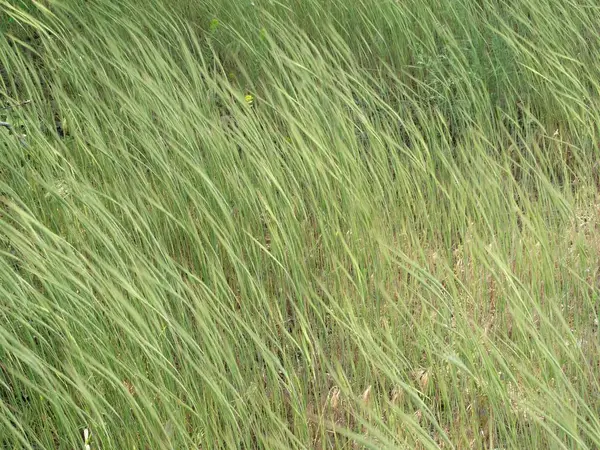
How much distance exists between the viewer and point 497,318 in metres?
2.60

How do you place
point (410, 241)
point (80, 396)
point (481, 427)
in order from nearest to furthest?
point (80, 396) < point (481, 427) < point (410, 241)

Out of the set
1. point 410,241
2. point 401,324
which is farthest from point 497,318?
point 410,241

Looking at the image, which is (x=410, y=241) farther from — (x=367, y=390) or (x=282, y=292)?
(x=367, y=390)

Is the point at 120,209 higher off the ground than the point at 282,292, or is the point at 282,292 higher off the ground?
the point at 120,209

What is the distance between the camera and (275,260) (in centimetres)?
251

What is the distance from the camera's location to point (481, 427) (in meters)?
2.46

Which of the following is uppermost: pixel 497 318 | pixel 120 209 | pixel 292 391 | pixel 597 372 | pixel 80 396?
pixel 120 209

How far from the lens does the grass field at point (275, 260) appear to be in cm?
204

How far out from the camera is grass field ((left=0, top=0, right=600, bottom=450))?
6.70 feet

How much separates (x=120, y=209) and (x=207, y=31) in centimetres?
145

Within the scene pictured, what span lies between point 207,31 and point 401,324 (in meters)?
1.82

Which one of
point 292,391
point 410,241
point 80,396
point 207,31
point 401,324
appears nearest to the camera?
point 80,396

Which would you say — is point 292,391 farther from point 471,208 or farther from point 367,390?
point 471,208

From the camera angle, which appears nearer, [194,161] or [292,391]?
[292,391]
